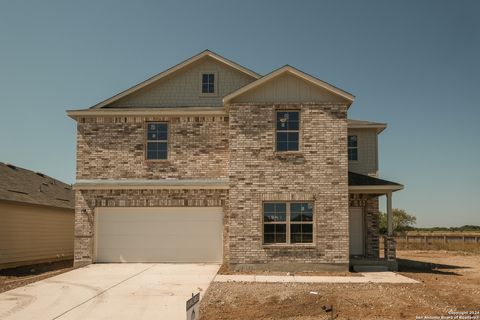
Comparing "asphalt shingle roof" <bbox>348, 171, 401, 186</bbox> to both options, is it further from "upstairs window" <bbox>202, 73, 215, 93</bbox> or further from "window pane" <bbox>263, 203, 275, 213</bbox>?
"upstairs window" <bbox>202, 73, 215, 93</bbox>

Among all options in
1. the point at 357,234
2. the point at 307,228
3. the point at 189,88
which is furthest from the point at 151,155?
the point at 357,234

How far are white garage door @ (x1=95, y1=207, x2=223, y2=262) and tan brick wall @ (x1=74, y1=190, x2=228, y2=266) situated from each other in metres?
0.23

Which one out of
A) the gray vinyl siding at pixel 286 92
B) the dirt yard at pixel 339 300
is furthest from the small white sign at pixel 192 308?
the gray vinyl siding at pixel 286 92

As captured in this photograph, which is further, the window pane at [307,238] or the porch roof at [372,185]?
the porch roof at [372,185]

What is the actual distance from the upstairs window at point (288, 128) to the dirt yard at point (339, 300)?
17.7 feet

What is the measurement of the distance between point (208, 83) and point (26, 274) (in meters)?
10.2

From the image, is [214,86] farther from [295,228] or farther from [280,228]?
[295,228]

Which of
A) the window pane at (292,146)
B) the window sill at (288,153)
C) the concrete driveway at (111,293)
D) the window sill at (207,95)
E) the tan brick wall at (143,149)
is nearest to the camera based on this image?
the concrete driveway at (111,293)

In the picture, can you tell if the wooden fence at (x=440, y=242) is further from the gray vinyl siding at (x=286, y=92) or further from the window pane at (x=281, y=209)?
the gray vinyl siding at (x=286, y=92)

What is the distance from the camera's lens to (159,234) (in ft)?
57.9

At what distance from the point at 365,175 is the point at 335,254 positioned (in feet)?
15.1

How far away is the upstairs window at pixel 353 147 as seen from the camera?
19734mm

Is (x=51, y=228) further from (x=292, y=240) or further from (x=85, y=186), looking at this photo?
(x=292, y=240)

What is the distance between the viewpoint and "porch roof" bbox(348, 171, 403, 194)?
1689 centimetres
